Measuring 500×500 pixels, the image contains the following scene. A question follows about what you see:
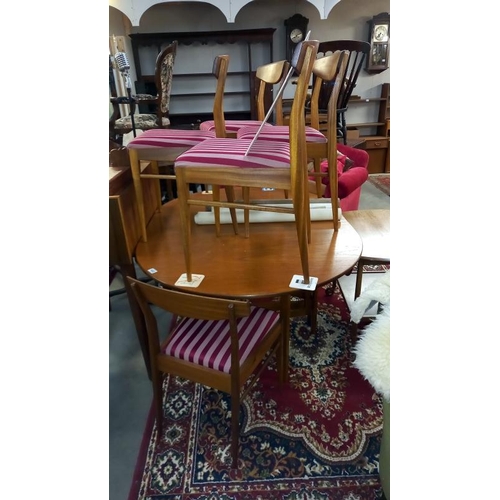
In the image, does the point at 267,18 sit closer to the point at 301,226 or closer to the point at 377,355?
the point at 301,226

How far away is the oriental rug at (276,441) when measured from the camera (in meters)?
1.19

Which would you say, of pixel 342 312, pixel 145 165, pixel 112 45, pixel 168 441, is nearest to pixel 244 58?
pixel 112 45

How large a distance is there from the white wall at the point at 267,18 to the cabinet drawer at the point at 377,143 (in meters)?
1.46

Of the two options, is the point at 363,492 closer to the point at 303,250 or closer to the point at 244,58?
the point at 303,250

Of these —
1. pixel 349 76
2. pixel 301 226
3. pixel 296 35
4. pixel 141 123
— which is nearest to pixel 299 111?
pixel 301 226

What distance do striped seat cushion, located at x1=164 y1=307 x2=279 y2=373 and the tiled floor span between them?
17.8 inches

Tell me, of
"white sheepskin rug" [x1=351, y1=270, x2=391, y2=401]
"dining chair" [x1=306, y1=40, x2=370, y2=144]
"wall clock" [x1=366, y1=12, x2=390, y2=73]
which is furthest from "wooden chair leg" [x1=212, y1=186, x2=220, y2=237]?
"wall clock" [x1=366, y1=12, x2=390, y2=73]

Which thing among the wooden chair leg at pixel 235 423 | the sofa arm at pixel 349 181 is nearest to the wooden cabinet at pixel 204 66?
the sofa arm at pixel 349 181

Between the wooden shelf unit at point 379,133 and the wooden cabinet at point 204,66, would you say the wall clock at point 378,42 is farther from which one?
the wooden cabinet at point 204,66

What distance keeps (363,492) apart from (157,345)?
2.91ft

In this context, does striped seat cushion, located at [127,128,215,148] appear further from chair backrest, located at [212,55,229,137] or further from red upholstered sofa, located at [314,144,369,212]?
red upholstered sofa, located at [314,144,369,212]

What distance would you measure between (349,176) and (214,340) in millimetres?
1474

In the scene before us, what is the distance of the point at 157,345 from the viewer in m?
1.24

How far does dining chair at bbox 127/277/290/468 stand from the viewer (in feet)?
3.40
